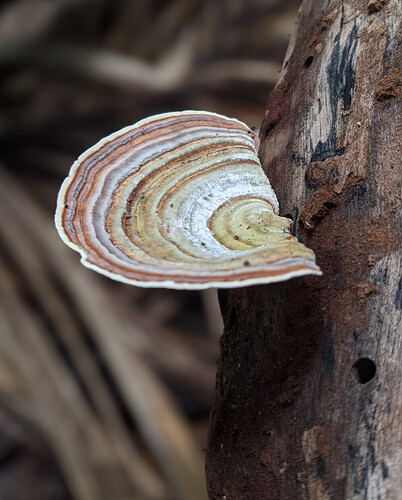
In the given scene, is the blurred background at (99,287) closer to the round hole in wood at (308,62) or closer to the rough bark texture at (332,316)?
the rough bark texture at (332,316)

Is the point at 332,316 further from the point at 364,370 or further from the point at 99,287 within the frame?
the point at 99,287

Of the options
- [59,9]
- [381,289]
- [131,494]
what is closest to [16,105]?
[59,9]

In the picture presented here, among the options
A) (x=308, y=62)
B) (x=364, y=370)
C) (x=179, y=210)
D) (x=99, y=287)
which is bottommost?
(x=364, y=370)

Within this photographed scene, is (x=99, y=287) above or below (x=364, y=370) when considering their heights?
above

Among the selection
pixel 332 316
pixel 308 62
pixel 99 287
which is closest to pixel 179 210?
pixel 332 316

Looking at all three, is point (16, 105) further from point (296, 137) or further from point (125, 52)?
point (296, 137)

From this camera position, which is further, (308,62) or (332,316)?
(308,62)
